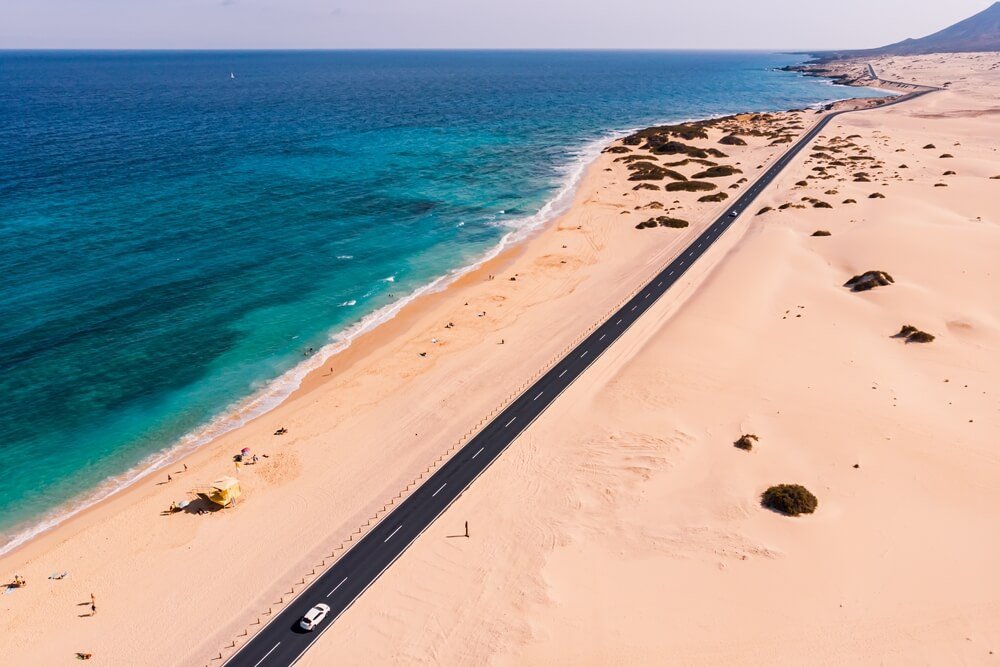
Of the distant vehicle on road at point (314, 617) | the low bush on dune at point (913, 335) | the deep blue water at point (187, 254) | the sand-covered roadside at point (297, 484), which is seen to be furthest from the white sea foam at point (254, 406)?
the low bush on dune at point (913, 335)

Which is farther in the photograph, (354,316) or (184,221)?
(184,221)

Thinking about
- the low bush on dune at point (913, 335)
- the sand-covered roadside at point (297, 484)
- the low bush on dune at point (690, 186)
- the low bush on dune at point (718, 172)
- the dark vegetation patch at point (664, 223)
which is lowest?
the sand-covered roadside at point (297, 484)

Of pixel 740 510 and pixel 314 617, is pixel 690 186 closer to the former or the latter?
pixel 740 510

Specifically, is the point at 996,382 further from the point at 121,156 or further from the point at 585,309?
the point at 121,156

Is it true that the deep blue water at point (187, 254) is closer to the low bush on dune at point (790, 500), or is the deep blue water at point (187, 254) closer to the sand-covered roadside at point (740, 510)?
the sand-covered roadside at point (740, 510)

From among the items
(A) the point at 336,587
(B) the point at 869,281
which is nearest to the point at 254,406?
(A) the point at 336,587

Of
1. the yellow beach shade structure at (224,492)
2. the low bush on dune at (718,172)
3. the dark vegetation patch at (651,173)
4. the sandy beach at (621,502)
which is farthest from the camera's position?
the low bush on dune at (718,172)

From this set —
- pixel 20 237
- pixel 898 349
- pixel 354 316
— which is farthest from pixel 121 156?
pixel 898 349
